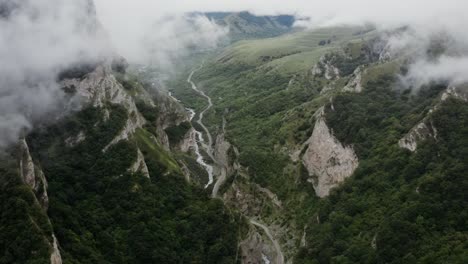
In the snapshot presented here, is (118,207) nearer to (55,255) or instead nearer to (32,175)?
(32,175)

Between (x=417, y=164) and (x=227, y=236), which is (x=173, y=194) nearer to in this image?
(x=227, y=236)

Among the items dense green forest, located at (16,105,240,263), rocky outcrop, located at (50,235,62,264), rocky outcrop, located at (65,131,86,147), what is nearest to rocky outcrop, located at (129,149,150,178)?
dense green forest, located at (16,105,240,263)

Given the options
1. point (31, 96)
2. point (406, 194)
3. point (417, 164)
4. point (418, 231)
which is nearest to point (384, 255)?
point (418, 231)

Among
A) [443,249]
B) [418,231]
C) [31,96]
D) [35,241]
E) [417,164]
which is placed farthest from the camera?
[417,164]

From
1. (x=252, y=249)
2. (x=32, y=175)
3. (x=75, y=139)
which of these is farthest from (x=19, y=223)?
(x=252, y=249)

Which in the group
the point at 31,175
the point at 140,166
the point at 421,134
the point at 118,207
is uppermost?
the point at 31,175

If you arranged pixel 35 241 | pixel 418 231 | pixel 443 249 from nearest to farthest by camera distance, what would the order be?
pixel 35 241, pixel 443 249, pixel 418 231

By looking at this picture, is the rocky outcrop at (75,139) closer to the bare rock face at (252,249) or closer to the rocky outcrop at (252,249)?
the rocky outcrop at (252,249)

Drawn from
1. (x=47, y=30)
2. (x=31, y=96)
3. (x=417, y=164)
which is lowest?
(x=417, y=164)

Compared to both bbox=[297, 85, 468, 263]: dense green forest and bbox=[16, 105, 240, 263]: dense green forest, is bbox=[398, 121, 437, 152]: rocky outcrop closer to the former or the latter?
bbox=[297, 85, 468, 263]: dense green forest
